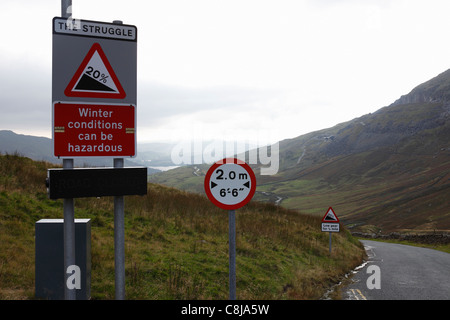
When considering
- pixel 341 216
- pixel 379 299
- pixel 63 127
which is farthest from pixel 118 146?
pixel 341 216

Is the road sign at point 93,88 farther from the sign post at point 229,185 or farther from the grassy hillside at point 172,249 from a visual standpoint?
the grassy hillside at point 172,249

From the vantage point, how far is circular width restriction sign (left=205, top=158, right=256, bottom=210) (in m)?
4.81

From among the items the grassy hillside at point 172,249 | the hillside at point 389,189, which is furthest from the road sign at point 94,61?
the hillside at point 389,189

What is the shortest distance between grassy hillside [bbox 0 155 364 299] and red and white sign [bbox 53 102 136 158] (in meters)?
3.26

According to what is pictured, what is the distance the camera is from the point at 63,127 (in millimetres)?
3947

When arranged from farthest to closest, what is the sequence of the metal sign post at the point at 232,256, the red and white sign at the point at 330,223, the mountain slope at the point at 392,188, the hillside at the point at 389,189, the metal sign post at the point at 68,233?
the mountain slope at the point at 392,188, the hillside at the point at 389,189, the red and white sign at the point at 330,223, the metal sign post at the point at 232,256, the metal sign post at the point at 68,233

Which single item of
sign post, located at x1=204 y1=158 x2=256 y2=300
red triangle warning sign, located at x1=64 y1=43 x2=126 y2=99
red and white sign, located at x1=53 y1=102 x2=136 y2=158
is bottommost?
sign post, located at x1=204 y1=158 x2=256 y2=300

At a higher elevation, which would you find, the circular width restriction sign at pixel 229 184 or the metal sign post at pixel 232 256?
the circular width restriction sign at pixel 229 184

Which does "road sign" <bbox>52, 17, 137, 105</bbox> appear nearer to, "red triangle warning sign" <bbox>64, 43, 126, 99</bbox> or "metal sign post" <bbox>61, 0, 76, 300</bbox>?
"red triangle warning sign" <bbox>64, 43, 126, 99</bbox>

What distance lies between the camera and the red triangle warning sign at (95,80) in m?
3.95

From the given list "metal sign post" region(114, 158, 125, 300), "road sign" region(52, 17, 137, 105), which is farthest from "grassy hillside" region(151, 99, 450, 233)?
"road sign" region(52, 17, 137, 105)

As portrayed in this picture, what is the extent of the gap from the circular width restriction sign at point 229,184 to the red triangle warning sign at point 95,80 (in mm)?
1629

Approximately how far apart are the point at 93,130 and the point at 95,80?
1.91ft
